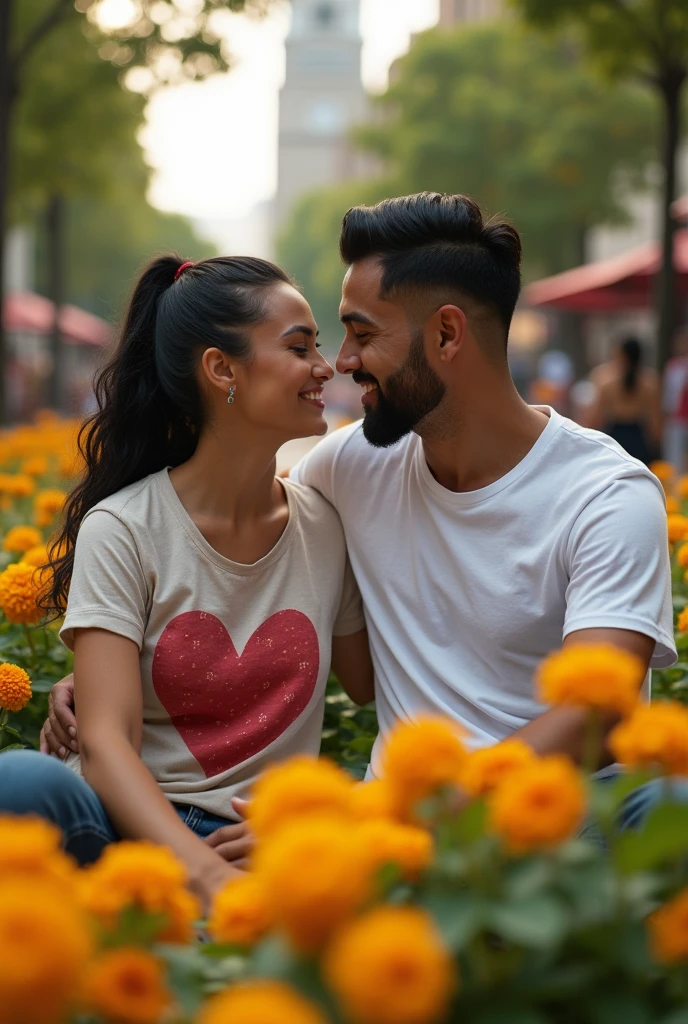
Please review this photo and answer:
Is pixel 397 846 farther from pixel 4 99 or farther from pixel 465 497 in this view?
pixel 4 99

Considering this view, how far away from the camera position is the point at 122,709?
8.32 feet

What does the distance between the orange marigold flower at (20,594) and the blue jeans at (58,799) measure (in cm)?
92

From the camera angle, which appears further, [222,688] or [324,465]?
[324,465]

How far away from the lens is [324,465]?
3254 millimetres

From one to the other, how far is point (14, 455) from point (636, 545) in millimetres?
7089

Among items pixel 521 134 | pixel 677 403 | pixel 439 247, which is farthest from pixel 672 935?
pixel 521 134

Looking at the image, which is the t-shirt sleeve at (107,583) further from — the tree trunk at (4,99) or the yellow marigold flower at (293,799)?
the tree trunk at (4,99)

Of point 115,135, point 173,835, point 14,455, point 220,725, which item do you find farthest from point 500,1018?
point 115,135

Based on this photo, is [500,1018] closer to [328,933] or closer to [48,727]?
[328,933]

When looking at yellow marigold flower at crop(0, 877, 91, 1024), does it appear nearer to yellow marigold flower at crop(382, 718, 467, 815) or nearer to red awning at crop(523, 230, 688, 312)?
yellow marigold flower at crop(382, 718, 467, 815)

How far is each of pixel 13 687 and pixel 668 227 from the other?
11.1 meters

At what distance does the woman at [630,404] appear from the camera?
1105 centimetres

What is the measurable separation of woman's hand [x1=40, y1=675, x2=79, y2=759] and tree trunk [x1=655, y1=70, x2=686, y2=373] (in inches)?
422

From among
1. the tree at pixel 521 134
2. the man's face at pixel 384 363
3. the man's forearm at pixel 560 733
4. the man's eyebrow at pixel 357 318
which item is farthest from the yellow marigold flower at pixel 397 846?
the tree at pixel 521 134
